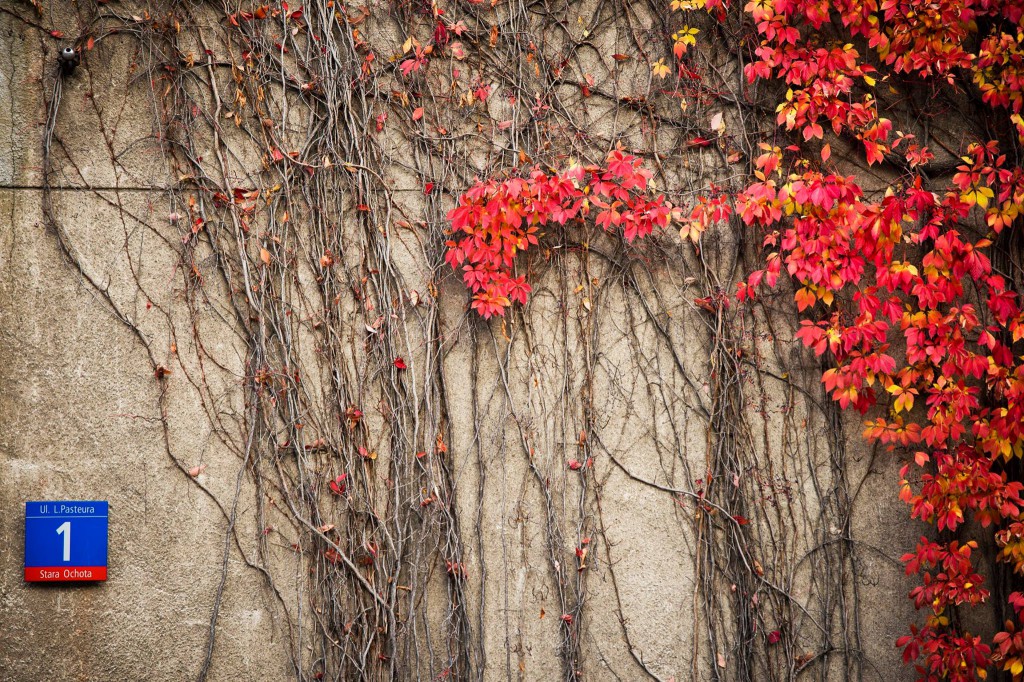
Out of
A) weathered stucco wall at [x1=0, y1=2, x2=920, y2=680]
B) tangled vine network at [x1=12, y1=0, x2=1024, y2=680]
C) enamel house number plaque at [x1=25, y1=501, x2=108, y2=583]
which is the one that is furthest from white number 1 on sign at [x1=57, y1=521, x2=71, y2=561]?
tangled vine network at [x1=12, y1=0, x2=1024, y2=680]

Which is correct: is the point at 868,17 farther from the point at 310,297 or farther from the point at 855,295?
the point at 310,297

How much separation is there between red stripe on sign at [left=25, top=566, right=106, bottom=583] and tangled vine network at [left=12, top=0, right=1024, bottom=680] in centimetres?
49

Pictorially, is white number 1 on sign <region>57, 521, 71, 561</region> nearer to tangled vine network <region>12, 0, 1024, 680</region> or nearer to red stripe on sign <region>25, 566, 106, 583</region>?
red stripe on sign <region>25, 566, 106, 583</region>

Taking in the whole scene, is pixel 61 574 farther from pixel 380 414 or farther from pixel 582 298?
pixel 582 298

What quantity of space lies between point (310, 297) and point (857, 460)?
7.98ft

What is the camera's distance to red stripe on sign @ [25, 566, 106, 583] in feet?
9.26

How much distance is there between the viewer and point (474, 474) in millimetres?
3084

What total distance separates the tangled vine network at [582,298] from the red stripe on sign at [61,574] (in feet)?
1.59

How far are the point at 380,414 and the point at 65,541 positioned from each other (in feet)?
4.19

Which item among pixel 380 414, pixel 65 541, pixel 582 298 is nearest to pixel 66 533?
pixel 65 541

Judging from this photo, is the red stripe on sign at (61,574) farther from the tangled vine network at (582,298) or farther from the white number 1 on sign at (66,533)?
the tangled vine network at (582,298)

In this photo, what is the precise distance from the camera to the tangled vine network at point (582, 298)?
2986 millimetres

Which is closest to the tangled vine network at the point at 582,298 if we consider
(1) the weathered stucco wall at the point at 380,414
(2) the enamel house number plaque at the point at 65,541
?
(1) the weathered stucco wall at the point at 380,414

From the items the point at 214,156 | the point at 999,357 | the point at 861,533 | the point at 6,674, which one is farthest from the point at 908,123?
the point at 6,674
